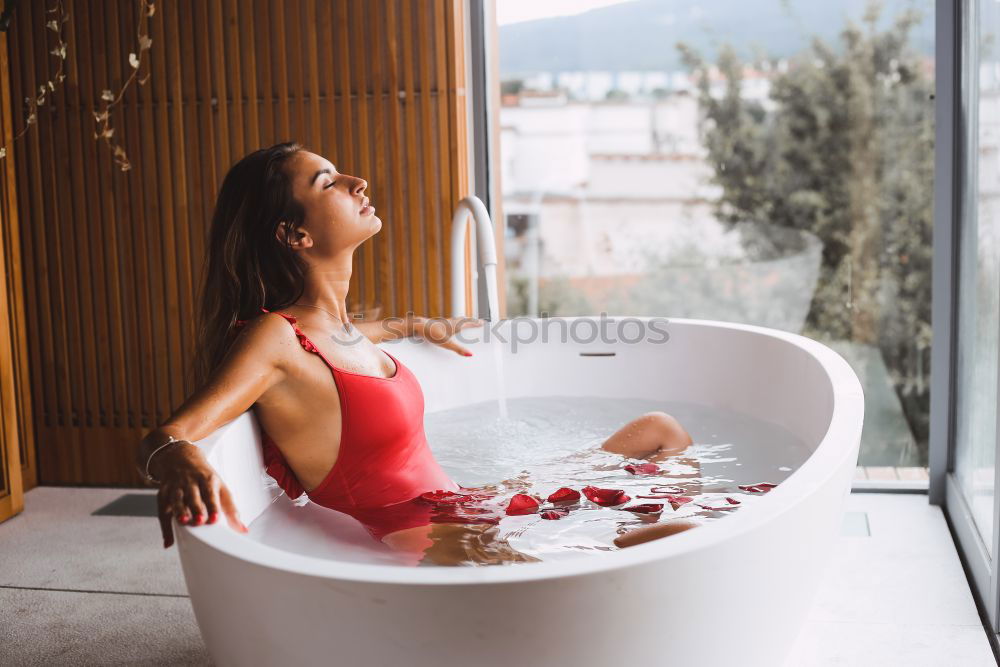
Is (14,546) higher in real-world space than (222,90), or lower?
lower

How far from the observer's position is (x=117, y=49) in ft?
10.2

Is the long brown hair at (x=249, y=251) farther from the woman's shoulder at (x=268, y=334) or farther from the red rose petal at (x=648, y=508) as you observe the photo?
the red rose petal at (x=648, y=508)

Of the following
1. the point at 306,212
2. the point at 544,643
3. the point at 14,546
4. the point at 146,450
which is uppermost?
the point at 306,212

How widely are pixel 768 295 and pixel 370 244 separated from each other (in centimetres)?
133

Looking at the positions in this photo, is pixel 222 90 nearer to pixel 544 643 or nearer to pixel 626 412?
pixel 626 412

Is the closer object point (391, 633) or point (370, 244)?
point (391, 633)

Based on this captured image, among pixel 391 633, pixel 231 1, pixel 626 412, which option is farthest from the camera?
pixel 231 1

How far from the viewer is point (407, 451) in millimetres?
1842

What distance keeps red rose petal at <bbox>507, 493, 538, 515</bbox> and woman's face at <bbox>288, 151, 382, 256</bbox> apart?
0.61 m

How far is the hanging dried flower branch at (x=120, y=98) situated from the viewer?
3.01 meters

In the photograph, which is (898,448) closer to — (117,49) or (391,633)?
(391,633)

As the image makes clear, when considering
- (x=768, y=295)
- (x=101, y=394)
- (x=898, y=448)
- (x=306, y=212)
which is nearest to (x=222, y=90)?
(x=101, y=394)

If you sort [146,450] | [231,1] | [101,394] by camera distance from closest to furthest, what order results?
1. [146,450]
2. [231,1]
3. [101,394]

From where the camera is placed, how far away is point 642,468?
2143 mm
